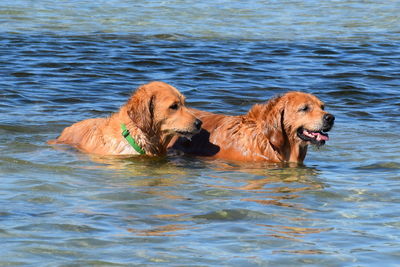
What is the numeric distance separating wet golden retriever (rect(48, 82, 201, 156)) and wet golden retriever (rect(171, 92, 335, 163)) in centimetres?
67

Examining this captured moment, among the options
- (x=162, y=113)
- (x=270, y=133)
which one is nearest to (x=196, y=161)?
(x=162, y=113)

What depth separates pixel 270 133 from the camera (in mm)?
10828

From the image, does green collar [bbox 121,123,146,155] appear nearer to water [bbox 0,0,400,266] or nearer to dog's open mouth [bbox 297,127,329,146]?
water [bbox 0,0,400,266]

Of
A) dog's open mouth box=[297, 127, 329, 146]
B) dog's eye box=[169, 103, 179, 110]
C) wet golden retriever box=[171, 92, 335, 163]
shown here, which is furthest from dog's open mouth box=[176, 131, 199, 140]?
dog's open mouth box=[297, 127, 329, 146]

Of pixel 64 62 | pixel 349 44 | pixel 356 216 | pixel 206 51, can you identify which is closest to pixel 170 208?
pixel 356 216

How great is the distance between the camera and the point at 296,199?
8.69 metres

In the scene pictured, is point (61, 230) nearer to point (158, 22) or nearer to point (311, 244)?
point (311, 244)

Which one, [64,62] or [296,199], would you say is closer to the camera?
[296,199]

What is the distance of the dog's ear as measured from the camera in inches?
403

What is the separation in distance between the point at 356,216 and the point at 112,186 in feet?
8.26

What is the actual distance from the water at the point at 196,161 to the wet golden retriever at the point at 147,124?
0.21m

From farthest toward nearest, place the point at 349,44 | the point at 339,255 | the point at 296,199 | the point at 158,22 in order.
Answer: the point at 158,22 → the point at 349,44 → the point at 296,199 → the point at 339,255

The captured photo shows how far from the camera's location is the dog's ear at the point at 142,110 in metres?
10.2

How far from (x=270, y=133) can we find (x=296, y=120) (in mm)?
388
